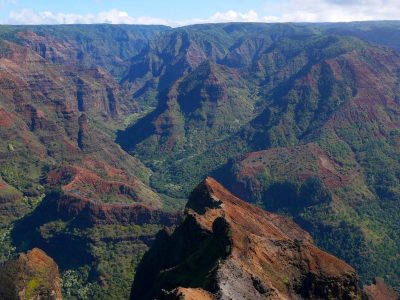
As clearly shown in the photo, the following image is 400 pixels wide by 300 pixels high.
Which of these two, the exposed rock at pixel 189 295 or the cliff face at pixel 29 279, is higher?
the exposed rock at pixel 189 295

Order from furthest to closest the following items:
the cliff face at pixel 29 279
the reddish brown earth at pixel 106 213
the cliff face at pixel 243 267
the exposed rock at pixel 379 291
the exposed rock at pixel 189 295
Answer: the reddish brown earth at pixel 106 213
the exposed rock at pixel 379 291
the cliff face at pixel 29 279
the cliff face at pixel 243 267
the exposed rock at pixel 189 295

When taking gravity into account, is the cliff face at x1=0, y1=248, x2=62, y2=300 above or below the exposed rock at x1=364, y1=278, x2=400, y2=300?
above

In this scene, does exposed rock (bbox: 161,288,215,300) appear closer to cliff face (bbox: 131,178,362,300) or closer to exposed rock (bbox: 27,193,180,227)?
cliff face (bbox: 131,178,362,300)

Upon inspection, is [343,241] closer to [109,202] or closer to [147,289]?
[109,202]

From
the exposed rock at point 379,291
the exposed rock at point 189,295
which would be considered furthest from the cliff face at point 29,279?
the exposed rock at point 379,291

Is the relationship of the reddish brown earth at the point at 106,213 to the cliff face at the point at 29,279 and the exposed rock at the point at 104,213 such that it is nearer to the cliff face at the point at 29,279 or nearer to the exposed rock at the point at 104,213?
the exposed rock at the point at 104,213

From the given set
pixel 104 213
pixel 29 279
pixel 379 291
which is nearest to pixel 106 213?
pixel 104 213

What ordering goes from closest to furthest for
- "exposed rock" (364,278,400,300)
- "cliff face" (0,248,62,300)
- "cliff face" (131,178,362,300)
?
"cliff face" (131,178,362,300), "cliff face" (0,248,62,300), "exposed rock" (364,278,400,300)

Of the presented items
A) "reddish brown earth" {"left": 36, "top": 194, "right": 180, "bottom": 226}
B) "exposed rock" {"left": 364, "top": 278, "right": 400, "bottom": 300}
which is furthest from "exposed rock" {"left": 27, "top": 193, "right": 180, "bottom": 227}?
"exposed rock" {"left": 364, "top": 278, "right": 400, "bottom": 300}
